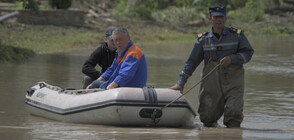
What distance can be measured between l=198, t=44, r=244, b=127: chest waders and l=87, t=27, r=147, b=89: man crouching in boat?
2.68 ft

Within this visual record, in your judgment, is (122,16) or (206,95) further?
(122,16)

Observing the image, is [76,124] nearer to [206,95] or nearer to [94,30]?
[206,95]

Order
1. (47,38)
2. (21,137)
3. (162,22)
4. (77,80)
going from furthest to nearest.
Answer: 1. (162,22)
2. (47,38)
3. (77,80)
4. (21,137)

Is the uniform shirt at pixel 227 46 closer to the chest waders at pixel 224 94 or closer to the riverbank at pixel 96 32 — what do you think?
the chest waders at pixel 224 94

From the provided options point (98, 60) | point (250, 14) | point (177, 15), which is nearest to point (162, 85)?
point (98, 60)

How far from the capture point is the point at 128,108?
7141mm

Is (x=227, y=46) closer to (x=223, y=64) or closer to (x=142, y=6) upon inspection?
(x=223, y=64)

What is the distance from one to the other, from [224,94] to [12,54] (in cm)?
930

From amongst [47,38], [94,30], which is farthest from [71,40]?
[94,30]

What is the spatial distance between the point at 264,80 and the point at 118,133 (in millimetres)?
6540

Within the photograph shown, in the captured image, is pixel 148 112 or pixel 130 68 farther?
pixel 130 68

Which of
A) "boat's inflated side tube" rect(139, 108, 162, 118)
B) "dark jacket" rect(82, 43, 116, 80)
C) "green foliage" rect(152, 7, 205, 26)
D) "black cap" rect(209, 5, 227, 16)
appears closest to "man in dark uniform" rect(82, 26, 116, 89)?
"dark jacket" rect(82, 43, 116, 80)

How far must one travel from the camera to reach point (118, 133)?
682 centimetres

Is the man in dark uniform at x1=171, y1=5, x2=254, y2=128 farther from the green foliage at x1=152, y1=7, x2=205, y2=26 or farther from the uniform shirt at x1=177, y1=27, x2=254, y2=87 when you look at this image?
the green foliage at x1=152, y1=7, x2=205, y2=26
